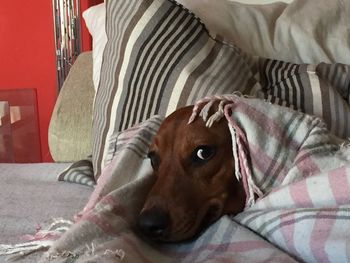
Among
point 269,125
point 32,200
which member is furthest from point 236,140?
point 32,200

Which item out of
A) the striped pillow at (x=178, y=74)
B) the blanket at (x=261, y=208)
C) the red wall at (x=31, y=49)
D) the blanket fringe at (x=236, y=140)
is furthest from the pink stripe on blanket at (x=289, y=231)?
the red wall at (x=31, y=49)

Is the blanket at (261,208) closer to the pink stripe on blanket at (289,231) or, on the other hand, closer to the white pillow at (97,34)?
the pink stripe on blanket at (289,231)

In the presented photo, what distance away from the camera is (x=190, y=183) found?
915mm

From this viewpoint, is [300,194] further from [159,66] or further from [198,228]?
[159,66]

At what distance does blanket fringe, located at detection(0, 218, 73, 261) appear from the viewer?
93 centimetres

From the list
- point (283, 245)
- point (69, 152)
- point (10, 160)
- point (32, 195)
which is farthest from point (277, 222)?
point (10, 160)

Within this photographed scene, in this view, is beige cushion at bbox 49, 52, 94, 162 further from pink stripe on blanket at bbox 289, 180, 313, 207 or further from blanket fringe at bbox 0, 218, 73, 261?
pink stripe on blanket at bbox 289, 180, 313, 207

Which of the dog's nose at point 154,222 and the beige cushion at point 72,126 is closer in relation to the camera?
the dog's nose at point 154,222

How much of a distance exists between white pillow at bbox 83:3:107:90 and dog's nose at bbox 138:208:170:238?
59cm

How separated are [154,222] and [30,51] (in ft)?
4.93

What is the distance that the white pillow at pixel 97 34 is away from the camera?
1.42 metres

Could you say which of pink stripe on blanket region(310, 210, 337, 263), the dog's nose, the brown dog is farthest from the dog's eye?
pink stripe on blanket region(310, 210, 337, 263)

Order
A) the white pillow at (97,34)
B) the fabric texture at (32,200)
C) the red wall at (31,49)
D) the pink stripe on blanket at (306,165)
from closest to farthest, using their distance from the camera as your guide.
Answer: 1. the pink stripe on blanket at (306,165)
2. the fabric texture at (32,200)
3. the white pillow at (97,34)
4. the red wall at (31,49)

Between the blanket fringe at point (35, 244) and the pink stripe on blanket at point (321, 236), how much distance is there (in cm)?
42
